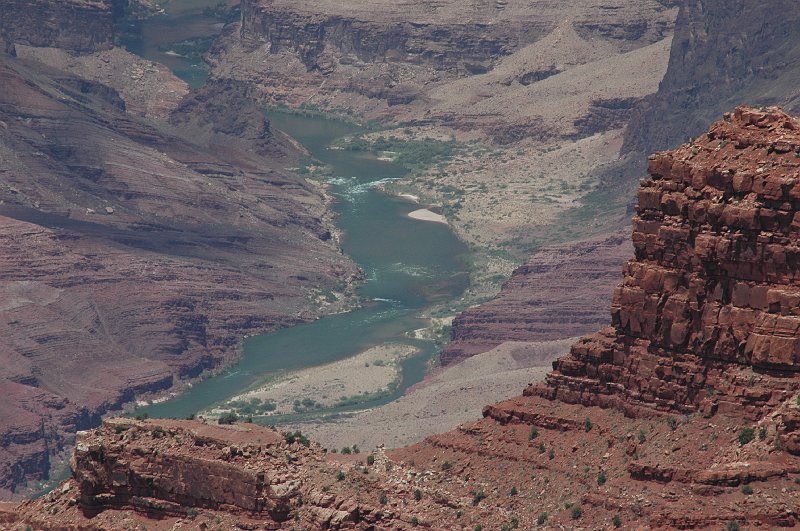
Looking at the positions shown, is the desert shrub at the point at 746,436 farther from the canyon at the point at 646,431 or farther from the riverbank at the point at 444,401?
the riverbank at the point at 444,401

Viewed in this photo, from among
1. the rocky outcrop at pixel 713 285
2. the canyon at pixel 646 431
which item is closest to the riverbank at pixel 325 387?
the canyon at pixel 646 431

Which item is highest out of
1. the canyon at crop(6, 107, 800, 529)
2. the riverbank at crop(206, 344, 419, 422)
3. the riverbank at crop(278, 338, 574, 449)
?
the canyon at crop(6, 107, 800, 529)

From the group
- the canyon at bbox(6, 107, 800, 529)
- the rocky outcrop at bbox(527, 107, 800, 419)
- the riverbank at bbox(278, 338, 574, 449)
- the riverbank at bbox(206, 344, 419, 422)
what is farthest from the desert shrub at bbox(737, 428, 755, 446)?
the riverbank at bbox(206, 344, 419, 422)

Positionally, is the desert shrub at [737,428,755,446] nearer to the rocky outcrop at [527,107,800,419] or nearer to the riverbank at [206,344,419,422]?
the rocky outcrop at [527,107,800,419]

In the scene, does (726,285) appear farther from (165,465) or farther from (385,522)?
(165,465)

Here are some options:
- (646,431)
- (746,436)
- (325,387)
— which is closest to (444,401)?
(325,387)

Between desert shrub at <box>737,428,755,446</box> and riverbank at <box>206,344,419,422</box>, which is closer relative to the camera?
desert shrub at <box>737,428,755,446</box>
